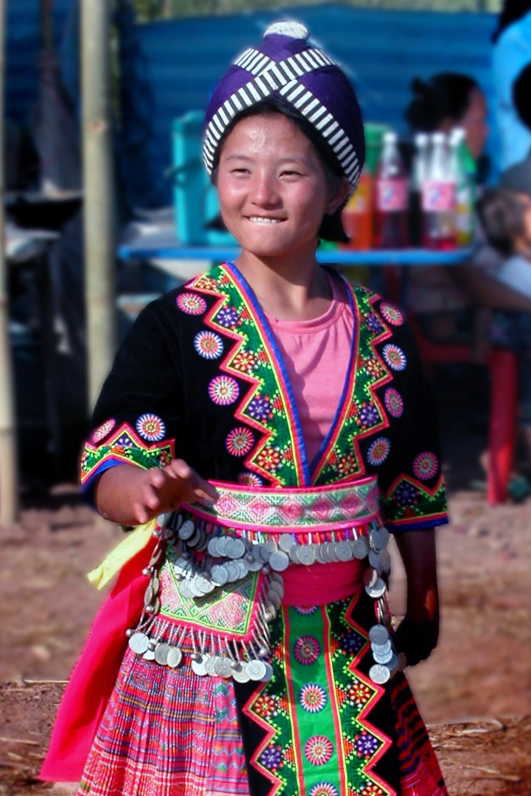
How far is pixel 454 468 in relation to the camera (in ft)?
23.2

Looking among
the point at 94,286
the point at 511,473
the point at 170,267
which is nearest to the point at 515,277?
the point at 511,473

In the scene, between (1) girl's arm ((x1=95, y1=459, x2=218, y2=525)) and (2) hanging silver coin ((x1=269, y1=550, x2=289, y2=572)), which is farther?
(2) hanging silver coin ((x1=269, y1=550, x2=289, y2=572))

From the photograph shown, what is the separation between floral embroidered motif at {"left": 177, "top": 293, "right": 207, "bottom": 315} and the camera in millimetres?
2107

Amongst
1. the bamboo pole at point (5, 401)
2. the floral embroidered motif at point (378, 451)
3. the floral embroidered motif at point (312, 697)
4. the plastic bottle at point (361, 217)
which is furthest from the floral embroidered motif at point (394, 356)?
the bamboo pole at point (5, 401)

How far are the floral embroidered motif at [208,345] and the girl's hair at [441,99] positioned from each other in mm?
5535

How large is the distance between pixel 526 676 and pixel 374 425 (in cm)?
282

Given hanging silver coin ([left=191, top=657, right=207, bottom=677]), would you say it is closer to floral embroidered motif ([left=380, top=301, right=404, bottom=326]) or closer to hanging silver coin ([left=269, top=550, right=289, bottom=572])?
hanging silver coin ([left=269, top=550, right=289, bottom=572])

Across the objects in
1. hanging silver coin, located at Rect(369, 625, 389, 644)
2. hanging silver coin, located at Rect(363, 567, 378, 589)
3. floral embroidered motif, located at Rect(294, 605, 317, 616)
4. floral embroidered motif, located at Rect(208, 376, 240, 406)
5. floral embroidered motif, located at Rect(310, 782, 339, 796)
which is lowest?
floral embroidered motif, located at Rect(310, 782, 339, 796)

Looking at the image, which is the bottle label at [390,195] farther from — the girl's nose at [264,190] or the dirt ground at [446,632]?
the girl's nose at [264,190]

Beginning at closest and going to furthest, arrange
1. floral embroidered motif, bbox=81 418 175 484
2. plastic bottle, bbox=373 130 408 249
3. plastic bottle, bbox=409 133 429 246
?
floral embroidered motif, bbox=81 418 175 484, plastic bottle, bbox=373 130 408 249, plastic bottle, bbox=409 133 429 246

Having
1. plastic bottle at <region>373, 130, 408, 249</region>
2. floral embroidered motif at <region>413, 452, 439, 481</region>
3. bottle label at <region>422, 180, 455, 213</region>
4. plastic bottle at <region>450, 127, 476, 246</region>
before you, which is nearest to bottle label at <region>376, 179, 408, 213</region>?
plastic bottle at <region>373, 130, 408, 249</region>

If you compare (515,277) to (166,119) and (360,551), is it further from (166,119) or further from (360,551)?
(360,551)

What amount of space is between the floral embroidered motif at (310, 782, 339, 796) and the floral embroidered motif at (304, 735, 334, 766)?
33 mm

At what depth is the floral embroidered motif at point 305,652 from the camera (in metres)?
2.10
